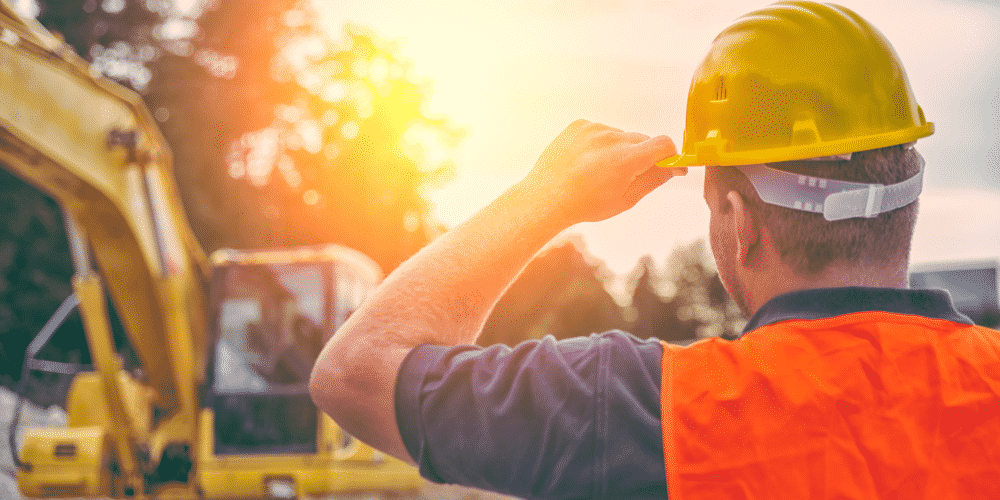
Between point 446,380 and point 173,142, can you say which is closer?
point 446,380

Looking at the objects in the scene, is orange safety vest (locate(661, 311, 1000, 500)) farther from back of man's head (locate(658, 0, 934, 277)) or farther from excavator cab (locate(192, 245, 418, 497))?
excavator cab (locate(192, 245, 418, 497))

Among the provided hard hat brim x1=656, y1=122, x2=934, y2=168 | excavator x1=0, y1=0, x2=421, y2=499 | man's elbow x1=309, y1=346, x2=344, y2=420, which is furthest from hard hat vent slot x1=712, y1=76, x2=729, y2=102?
excavator x1=0, y1=0, x2=421, y2=499

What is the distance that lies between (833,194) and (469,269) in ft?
1.96

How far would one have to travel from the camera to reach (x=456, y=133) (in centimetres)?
2980

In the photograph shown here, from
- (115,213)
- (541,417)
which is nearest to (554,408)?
(541,417)

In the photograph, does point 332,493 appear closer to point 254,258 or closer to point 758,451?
point 254,258

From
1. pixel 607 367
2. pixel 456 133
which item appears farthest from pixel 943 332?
pixel 456 133

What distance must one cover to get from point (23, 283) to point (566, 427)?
21.3 metres

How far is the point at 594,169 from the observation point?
130cm

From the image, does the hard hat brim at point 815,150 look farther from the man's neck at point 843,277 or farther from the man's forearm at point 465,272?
the man's forearm at point 465,272

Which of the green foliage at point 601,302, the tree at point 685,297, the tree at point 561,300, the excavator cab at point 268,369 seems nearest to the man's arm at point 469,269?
the excavator cab at point 268,369

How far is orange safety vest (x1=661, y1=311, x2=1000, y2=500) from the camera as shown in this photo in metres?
1.04

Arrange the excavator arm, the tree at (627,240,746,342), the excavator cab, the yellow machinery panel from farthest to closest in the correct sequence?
the tree at (627,240,746,342)
the excavator cab
the yellow machinery panel
the excavator arm

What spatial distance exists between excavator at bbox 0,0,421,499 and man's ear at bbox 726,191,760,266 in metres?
6.08
